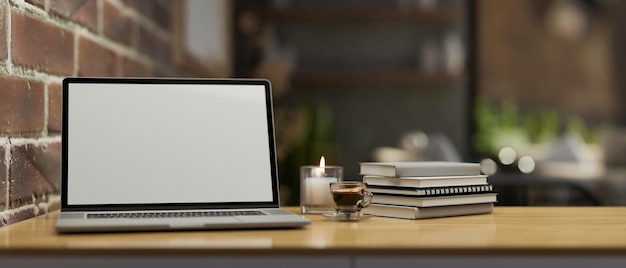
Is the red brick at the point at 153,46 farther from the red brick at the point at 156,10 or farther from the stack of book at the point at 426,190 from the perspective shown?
the stack of book at the point at 426,190

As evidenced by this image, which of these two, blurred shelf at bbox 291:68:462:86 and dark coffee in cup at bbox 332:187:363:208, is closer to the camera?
dark coffee in cup at bbox 332:187:363:208

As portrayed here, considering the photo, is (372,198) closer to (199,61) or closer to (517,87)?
(199,61)

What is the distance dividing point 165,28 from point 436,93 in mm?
3156

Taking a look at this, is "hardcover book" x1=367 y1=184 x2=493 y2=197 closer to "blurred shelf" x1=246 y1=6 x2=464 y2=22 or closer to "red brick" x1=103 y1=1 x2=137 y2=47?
"red brick" x1=103 y1=1 x2=137 y2=47

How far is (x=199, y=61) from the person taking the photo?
3.51 metres

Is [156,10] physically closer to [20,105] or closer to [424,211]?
[20,105]

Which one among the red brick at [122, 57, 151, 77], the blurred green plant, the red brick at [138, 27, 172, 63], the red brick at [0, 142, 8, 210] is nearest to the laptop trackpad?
the red brick at [0, 142, 8, 210]

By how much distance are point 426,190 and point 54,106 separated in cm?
63

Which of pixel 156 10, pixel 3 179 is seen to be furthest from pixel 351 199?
pixel 156 10

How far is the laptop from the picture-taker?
3.85 feet

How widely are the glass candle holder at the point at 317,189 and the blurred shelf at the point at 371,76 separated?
395 cm

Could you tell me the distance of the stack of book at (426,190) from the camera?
1.21 meters

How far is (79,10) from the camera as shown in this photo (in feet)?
4.82

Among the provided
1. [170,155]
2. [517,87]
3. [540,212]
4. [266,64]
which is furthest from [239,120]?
[517,87]
